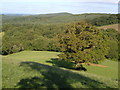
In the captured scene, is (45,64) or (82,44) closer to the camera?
(45,64)

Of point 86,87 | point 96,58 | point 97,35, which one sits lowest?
point 96,58

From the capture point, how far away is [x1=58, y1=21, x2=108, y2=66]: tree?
31031mm

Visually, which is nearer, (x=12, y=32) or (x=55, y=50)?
(x=55, y=50)

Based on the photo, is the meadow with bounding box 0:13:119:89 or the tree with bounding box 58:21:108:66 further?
the tree with bounding box 58:21:108:66

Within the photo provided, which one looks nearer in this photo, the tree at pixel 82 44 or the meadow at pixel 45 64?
the meadow at pixel 45 64

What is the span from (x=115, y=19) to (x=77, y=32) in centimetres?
9207

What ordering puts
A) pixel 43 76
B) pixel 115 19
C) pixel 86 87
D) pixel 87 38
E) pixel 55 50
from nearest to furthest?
pixel 86 87 → pixel 43 76 → pixel 87 38 → pixel 55 50 → pixel 115 19

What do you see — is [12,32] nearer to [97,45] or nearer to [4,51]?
[4,51]

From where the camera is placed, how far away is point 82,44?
100 ft

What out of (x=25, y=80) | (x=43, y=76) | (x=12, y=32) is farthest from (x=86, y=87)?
(x=12, y=32)

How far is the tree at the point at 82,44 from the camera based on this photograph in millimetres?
31031

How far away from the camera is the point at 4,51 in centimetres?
7912

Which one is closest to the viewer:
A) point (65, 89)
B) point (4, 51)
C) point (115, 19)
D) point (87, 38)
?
point (65, 89)

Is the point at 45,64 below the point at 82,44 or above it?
below
